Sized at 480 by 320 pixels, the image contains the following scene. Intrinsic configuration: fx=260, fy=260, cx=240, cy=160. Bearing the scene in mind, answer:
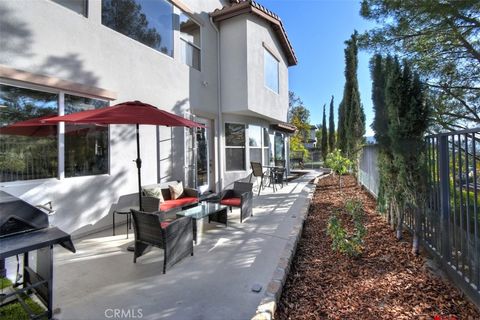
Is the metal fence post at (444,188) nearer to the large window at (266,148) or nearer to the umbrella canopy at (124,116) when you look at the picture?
the umbrella canopy at (124,116)

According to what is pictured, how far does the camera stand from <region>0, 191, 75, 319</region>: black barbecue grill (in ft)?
7.61

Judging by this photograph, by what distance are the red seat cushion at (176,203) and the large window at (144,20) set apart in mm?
4360

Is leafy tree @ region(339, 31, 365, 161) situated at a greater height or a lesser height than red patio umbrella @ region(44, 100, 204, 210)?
greater

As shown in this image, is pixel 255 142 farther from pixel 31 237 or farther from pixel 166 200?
pixel 31 237

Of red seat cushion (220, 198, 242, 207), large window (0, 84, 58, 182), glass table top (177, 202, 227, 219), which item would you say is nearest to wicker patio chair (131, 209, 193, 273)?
glass table top (177, 202, 227, 219)

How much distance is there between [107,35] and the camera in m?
5.94

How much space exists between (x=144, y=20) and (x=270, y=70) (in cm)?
628

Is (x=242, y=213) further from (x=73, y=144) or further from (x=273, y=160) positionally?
(x=273, y=160)

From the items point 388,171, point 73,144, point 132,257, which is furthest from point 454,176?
point 73,144

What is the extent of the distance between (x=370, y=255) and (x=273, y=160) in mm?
10142

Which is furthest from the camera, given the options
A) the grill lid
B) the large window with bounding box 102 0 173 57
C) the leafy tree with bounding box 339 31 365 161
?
the leafy tree with bounding box 339 31 365 161

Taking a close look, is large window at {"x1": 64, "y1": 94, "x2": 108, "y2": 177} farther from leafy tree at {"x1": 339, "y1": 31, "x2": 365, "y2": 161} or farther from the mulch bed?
leafy tree at {"x1": 339, "y1": 31, "x2": 365, "y2": 161}

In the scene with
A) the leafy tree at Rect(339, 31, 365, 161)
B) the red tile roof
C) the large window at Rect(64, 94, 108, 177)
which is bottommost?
the large window at Rect(64, 94, 108, 177)

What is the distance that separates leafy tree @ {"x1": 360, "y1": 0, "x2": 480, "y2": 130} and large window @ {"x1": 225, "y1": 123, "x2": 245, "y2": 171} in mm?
5445
